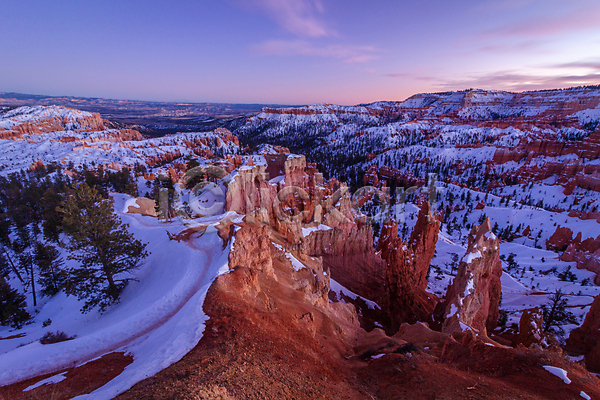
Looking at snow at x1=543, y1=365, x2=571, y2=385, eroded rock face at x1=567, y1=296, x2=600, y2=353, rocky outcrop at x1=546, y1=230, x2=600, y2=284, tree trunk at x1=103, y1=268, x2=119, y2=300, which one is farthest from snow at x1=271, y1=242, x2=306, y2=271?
rocky outcrop at x1=546, y1=230, x2=600, y2=284

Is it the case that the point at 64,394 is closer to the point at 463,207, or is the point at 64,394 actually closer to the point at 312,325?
the point at 312,325

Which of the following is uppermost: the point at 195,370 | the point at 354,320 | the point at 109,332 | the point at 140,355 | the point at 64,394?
the point at 195,370

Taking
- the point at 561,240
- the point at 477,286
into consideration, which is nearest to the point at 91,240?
the point at 477,286

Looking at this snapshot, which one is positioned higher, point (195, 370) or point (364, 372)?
Result: point (195, 370)

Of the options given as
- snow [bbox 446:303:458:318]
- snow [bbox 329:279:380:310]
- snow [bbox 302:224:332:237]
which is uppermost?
snow [bbox 302:224:332:237]

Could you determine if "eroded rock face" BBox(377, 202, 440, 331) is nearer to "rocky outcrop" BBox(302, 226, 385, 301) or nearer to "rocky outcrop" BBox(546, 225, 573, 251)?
"rocky outcrop" BBox(302, 226, 385, 301)

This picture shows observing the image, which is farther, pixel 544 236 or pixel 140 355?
pixel 544 236

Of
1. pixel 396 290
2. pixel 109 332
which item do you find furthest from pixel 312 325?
pixel 396 290
